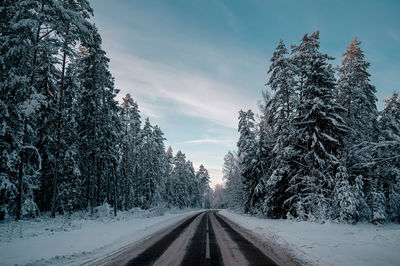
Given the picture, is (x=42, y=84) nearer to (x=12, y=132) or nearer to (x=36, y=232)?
(x=12, y=132)

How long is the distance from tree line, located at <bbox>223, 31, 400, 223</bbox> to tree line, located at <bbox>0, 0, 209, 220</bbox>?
674 inches

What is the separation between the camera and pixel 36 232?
1102cm

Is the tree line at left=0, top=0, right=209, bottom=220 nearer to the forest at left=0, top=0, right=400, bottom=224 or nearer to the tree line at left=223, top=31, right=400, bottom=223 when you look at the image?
the forest at left=0, top=0, right=400, bottom=224

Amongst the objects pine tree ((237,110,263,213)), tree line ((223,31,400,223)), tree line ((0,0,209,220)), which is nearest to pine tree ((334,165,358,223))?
tree line ((223,31,400,223))

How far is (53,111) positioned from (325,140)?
928 inches

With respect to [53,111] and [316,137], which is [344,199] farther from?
[53,111]

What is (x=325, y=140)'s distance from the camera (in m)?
18.1

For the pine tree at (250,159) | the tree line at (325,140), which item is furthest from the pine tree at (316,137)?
the pine tree at (250,159)

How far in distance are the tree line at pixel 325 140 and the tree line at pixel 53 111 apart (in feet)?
56.2

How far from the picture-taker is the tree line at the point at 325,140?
1731 cm

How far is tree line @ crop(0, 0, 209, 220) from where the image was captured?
12867 mm

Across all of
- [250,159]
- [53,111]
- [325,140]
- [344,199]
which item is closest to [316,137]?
[325,140]

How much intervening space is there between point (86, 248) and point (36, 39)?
510 inches

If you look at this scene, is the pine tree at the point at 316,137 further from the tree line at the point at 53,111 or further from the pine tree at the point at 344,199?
the tree line at the point at 53,111
